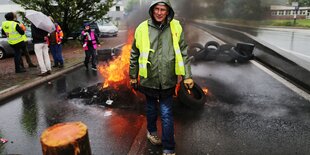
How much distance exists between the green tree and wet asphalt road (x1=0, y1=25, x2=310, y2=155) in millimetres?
9780

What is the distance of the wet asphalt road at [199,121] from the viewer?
13.4ft

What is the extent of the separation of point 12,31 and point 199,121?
6.90 metres

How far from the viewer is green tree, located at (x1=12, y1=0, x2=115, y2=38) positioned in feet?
52.4

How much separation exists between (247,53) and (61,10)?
35.9 ft

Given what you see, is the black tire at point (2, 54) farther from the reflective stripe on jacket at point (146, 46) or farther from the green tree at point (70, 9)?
the reflective stripe on jacket at point (146, 46)

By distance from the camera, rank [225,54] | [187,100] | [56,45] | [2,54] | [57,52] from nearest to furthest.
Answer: [187,100] < [56,45] < [57,52] < [225,54] < [2,54]

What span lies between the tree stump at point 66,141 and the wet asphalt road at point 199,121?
133 cm

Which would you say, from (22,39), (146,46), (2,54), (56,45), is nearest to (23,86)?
(22,39)

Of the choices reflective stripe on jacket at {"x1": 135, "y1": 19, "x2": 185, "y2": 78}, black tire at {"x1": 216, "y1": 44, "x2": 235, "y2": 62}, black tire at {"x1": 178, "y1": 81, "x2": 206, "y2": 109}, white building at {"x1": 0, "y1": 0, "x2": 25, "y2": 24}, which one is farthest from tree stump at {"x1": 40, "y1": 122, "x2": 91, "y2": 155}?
white building at {"x1": 0, "y1": 0, "x2": 25, "y2": 24}

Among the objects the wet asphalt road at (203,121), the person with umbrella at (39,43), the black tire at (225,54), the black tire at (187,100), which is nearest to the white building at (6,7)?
the person with umbrella at (39,43)

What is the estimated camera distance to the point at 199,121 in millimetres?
5004

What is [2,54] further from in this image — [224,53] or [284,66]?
[284,66]

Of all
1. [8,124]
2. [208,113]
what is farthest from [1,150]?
[208,113]

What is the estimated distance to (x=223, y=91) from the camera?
696cm
